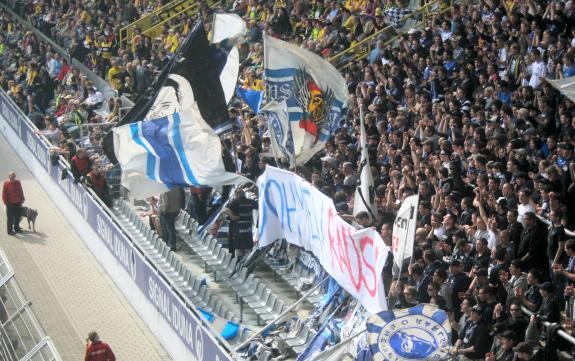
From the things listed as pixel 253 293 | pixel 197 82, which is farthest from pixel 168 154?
pixel 253 293

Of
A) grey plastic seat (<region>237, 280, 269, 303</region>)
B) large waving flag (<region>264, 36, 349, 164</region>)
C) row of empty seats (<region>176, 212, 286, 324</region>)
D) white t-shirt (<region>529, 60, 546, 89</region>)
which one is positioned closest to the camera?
large waving flag (<region>264, 36, 349, 164</region>)

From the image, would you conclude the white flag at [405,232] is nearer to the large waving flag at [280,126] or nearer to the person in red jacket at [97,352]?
the large waving flag at [280,126]

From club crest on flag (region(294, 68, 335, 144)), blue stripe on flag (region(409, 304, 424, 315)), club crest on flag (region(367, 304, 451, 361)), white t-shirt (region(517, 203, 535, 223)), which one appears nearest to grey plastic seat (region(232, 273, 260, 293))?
club crest on flag (region(294, 68, 335, 144))

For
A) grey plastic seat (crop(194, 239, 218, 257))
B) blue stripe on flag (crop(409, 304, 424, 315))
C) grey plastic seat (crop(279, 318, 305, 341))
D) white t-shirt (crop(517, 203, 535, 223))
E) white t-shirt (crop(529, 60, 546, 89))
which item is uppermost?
white t-shirt (crop(529, 60, 546, 89))

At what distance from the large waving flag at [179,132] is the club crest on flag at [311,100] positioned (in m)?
1.32

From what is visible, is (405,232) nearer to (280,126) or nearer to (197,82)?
(280,126)

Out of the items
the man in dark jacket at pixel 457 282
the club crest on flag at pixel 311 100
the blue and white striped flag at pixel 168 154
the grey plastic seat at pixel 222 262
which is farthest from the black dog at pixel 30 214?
the man in dark jacket at pixel 457 282

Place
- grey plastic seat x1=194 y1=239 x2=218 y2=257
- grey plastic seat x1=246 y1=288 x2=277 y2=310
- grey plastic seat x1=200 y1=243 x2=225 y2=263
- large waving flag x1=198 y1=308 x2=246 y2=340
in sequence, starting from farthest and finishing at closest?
1. grey plastic seat x1=194 y1=239 x2=218 y2=257
2. grey plastic seat x1=200 y1=243 x2=225 y2=263
3. grey plastic seat x1=246 y1=288 x2=277 y2=310
4. large waving flag x1=198 y1=308 x2=246 y2=340

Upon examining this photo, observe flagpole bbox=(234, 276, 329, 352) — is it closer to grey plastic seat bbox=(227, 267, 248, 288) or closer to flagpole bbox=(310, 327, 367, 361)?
grey plastic seat bbox=(227, 267, 248, 288)

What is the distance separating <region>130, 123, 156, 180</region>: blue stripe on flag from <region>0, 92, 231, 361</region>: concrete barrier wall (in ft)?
4.89

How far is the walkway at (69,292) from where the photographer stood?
18.5m

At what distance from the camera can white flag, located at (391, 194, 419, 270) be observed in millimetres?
12902

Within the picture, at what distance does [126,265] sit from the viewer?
796 inches

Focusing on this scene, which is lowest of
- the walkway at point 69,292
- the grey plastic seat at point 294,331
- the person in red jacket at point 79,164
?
the walkway at point 69,292
